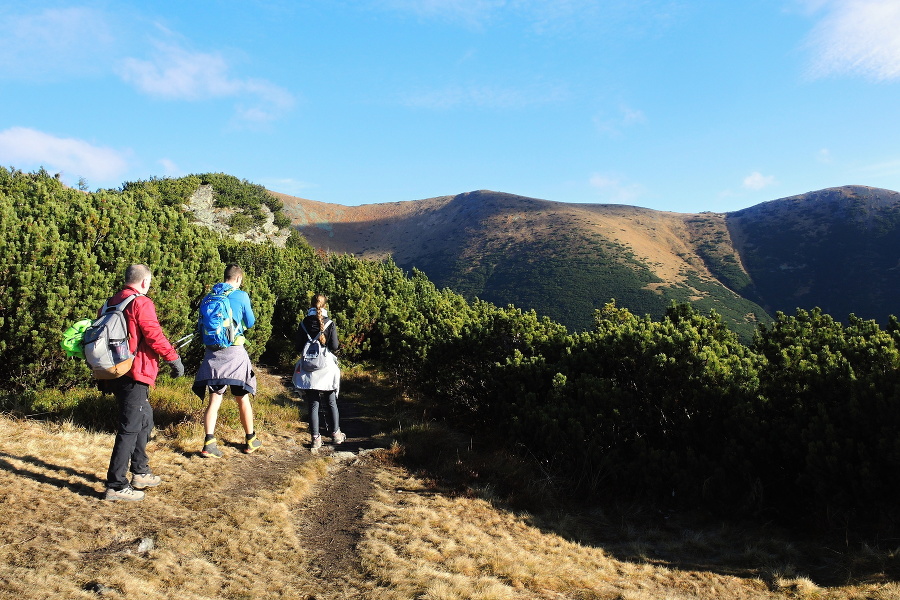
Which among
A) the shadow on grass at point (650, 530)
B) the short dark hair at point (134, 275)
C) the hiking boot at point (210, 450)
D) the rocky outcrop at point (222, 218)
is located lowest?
the shadow on grass at point (650, 530)

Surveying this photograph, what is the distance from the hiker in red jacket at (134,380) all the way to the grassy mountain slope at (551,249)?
50265 mm

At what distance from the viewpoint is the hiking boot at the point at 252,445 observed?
575cm

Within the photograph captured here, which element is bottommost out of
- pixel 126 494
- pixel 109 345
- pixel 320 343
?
pixel 126 494

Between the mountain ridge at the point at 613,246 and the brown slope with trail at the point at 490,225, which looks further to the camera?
the brown slope with trail at the point at 490,225

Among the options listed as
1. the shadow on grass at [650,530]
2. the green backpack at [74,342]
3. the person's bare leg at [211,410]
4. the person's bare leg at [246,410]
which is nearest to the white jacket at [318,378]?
the person's bare leg at [246,410]

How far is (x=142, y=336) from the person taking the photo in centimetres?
408

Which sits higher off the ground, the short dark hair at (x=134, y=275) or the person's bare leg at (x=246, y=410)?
the short dark hair at (x=134, y=275)

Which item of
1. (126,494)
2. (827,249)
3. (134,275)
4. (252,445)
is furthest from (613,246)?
(126,494)

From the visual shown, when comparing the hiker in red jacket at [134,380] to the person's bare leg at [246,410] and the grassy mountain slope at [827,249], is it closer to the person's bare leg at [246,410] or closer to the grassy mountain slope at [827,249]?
the person's bare leg at [246,410]

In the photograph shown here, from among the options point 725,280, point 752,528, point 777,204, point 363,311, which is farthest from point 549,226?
point 752,528

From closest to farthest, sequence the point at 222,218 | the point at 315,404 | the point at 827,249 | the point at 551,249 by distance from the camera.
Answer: the point at 315,404, the point at 222,218, the point at 551,249, the point at 827,249

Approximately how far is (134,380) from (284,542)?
1750mm

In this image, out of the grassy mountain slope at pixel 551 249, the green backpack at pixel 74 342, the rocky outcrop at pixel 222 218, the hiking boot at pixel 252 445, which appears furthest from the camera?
the grassy mountain slope at pixel 551 249

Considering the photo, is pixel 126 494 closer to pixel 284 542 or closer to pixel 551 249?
pixel 284 542
